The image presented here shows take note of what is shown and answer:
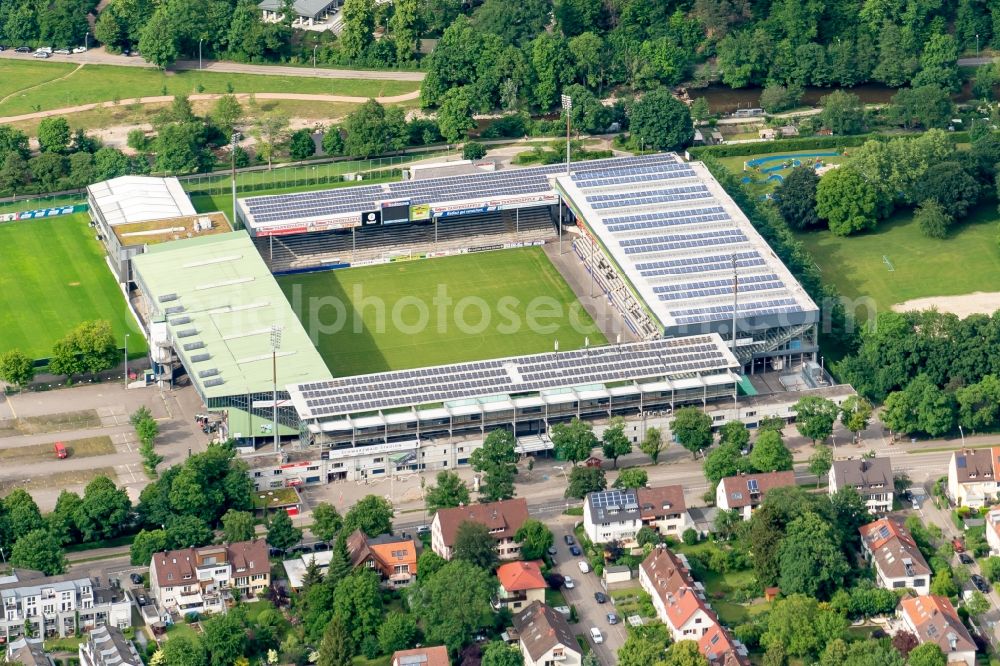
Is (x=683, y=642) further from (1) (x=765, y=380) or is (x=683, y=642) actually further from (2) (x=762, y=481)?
(1) (x=765, y=380)

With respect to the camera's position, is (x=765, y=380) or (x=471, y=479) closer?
(x=471, y=479)

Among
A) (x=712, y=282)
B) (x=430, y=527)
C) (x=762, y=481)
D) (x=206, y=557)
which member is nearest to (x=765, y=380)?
(x=712, y=282)

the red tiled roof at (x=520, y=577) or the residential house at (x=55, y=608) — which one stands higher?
the residential house at (x=55, y=608)

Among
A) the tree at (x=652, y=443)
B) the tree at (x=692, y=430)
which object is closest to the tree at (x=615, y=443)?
the tree at (x=652, y=443)

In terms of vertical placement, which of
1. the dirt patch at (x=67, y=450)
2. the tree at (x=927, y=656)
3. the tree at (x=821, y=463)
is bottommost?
the tree at (x=821, y=463)

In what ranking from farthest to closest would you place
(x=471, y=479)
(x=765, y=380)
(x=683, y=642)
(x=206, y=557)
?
1. (x=765, y=380)
2. (x=471, y=479)
3. (x=206, y=557)
4. (x=683, y=642)

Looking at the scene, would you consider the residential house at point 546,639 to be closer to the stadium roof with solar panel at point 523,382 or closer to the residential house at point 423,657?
the residential house at point 423,657

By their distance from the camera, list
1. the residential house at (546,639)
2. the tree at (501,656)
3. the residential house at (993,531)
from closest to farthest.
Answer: the tree at (501,656)
the residential house at (546,639)
the residential house at (993,531)
